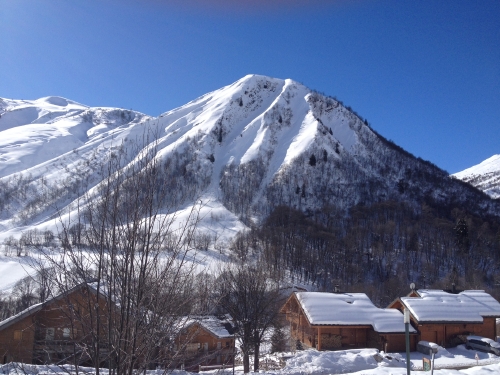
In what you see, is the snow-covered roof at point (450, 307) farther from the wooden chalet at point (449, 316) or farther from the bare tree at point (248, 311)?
the bare tree at point (248, 311)

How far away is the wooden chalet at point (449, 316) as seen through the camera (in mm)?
29969

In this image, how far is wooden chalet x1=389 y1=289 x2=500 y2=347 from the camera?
98.3 ft

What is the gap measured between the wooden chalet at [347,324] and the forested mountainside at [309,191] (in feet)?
54.1

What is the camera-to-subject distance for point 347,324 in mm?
28953

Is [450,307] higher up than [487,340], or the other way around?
[450,307]

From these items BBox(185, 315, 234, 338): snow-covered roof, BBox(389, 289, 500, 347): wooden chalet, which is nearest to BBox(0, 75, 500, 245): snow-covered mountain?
BBox(389, 289, 500, 347): wooden chalet

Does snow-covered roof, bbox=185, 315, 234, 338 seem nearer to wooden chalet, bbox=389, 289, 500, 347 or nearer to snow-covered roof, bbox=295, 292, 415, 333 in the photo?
snow-covered roof, bbox=295, 292, 415, 333

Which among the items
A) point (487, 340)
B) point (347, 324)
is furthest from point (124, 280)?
point (487, 340)

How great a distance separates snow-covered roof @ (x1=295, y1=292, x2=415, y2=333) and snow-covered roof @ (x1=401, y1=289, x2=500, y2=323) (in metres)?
1.43

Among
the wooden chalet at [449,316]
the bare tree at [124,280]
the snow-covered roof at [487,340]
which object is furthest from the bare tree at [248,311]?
the snow-covered roof at [487,340]

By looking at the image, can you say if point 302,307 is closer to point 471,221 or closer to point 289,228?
point 289,228

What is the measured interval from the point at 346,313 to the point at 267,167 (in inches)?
4099

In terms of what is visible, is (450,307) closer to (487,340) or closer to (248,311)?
(487,340)

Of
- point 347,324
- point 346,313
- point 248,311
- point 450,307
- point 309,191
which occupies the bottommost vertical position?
point 347,324
